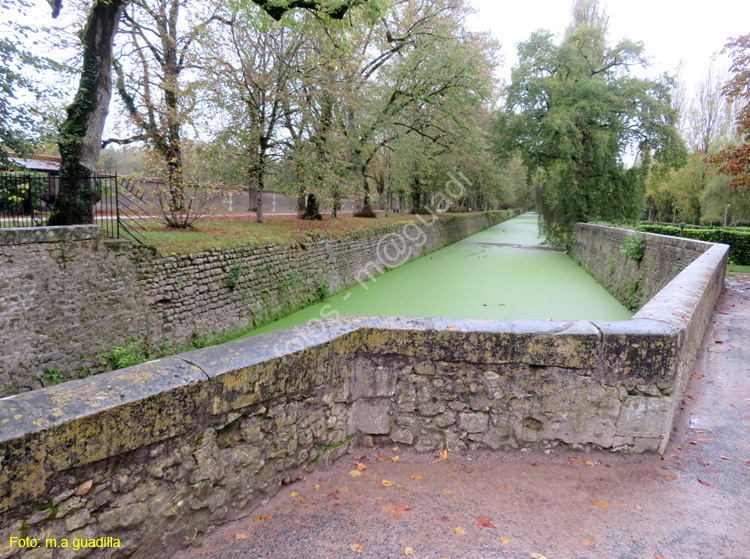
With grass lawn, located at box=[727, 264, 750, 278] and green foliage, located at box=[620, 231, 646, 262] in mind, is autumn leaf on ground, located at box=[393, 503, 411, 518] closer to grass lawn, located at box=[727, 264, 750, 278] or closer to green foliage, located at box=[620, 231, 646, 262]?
green foliage, located at box=[620, 231, 646, 262]

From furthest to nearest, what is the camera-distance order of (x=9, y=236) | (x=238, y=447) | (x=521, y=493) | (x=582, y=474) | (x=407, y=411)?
(x=9, y=236) → (x=407, y=411) → (x=582, y=474) → (x=521, y=493) → (x=238, y=447)

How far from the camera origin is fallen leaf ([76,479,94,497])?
1517mm

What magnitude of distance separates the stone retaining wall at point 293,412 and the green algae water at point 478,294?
506 cm

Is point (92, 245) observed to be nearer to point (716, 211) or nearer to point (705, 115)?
point (716, 211)

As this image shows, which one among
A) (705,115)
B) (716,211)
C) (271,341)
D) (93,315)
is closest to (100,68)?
(93,315)

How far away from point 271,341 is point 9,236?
4547mm

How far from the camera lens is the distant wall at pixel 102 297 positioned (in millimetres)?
5004

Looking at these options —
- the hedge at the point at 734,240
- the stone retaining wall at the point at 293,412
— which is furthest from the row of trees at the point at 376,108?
the stone retaining wall at the point at 293,412

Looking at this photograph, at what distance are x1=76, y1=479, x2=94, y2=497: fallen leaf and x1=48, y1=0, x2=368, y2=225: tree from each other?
6575 mm

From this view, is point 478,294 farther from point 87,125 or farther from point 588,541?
point 588,541

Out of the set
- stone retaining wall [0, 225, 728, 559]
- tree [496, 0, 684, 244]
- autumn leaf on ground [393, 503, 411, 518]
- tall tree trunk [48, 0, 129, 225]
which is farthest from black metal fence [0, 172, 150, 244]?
tree [496, 0, 684, 244]

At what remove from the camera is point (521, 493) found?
2.21m

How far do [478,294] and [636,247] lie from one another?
349 cm

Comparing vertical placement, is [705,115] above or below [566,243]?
above
